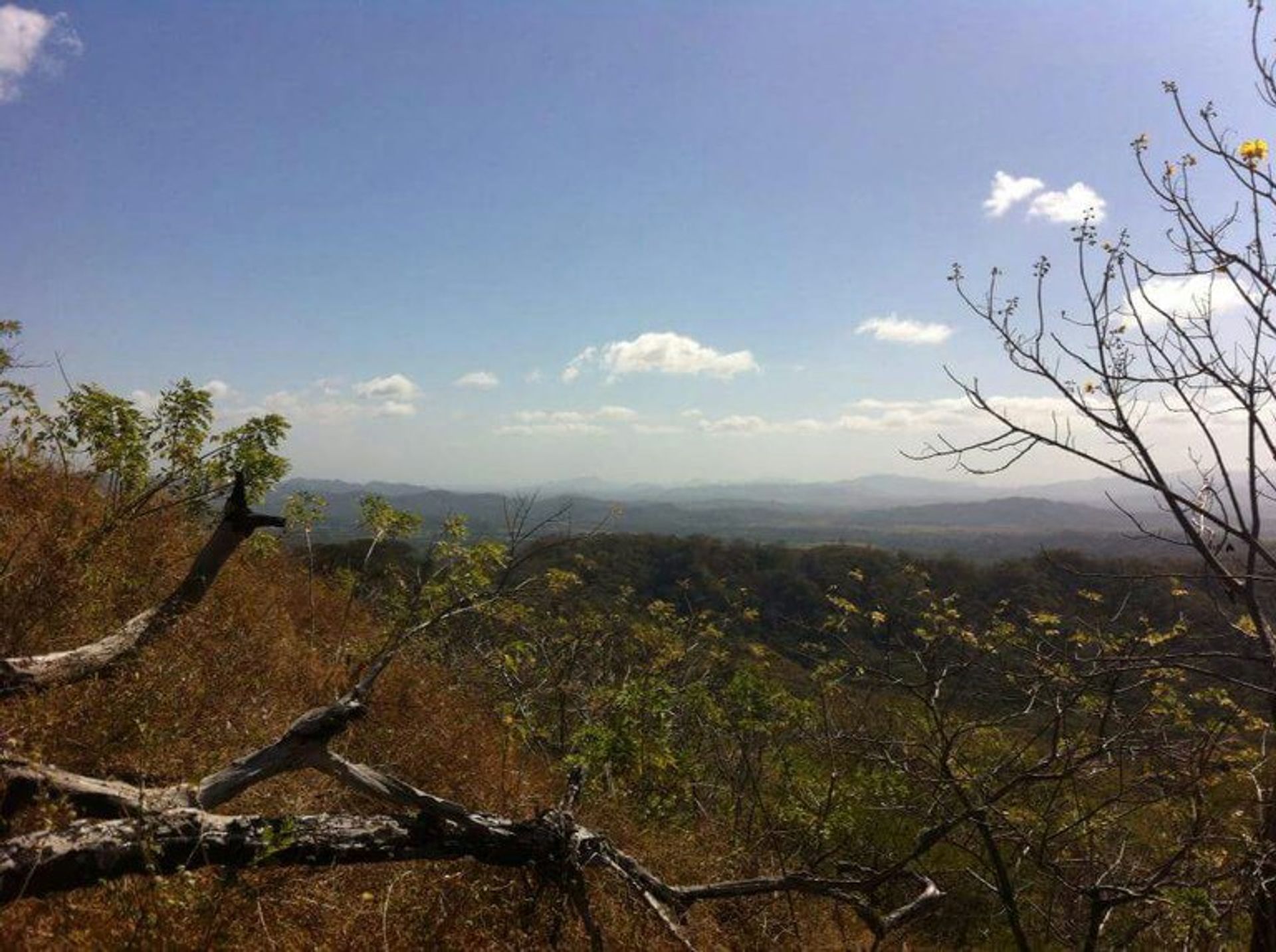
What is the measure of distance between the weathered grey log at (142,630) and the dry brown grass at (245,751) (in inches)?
5.4

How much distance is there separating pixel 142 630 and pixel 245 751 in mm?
1352

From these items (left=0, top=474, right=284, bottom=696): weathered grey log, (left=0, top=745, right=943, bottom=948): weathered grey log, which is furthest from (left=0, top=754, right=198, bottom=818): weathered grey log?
(left=0, top=474, right=284, bottom=696): weathered grey log

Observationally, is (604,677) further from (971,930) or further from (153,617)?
(971,930)

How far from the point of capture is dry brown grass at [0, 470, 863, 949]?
3.55m

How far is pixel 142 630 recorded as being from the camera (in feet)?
18.3

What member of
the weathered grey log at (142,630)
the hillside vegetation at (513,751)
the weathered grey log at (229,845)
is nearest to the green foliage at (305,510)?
the hillside vegetation at (513,751)

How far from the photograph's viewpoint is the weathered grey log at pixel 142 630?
466 cm

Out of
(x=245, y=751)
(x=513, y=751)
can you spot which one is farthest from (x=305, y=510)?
(x=245, y=751)

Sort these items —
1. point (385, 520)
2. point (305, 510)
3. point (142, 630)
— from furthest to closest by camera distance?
1. point (305, 510)
2. point (385, 520)
3. point (142, 630)

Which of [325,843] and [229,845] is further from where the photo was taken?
[325,843]

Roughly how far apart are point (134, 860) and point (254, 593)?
644 centimetres

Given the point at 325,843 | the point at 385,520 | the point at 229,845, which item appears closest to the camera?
the point at 229,845

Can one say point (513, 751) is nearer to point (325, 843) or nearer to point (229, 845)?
point (325, 843)

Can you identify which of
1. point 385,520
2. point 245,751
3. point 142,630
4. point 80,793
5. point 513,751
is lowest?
point 513,751
